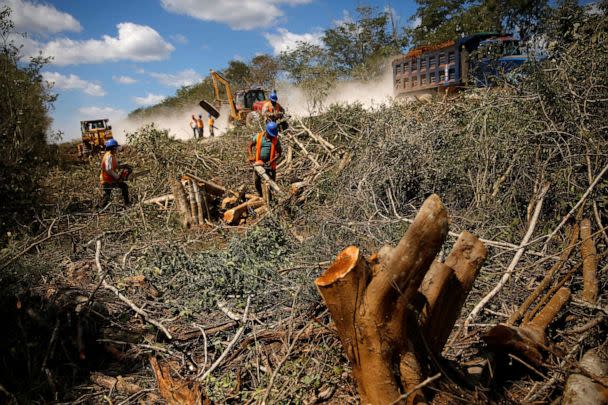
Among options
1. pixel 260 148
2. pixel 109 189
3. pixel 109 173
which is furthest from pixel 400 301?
pixel 109 189

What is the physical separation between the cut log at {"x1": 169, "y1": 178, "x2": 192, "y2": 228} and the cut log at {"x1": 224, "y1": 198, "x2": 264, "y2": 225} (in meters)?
0.68

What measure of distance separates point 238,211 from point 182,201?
102cm

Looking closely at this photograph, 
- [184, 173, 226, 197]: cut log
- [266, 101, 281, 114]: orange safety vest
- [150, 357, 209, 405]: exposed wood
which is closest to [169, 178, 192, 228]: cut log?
[184, 173, 226, 197]: cut log

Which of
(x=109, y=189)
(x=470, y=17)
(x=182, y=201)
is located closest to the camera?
(x=182, y=201)

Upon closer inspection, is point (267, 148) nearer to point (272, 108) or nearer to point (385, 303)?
point (272, 108)

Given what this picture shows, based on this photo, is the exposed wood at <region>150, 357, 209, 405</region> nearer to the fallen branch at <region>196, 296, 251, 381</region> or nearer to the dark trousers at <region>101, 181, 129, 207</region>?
the fallen branch at <region>196, 296, 251, 381</region>

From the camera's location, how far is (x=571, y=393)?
206 centimetres

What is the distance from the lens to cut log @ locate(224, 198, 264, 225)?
6824 millimetres

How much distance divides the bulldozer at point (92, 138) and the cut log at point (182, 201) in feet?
38.3

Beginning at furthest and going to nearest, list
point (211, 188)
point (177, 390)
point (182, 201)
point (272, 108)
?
point (272, 108), point (211, 188), point (182, 201), point (177, 390)

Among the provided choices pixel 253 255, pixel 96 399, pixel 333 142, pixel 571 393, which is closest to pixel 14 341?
pixel 96 399

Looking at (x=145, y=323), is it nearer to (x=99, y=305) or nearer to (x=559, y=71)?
(x=99, y=305)

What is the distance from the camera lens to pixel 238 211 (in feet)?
22.9

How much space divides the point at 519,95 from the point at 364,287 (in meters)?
4.68
